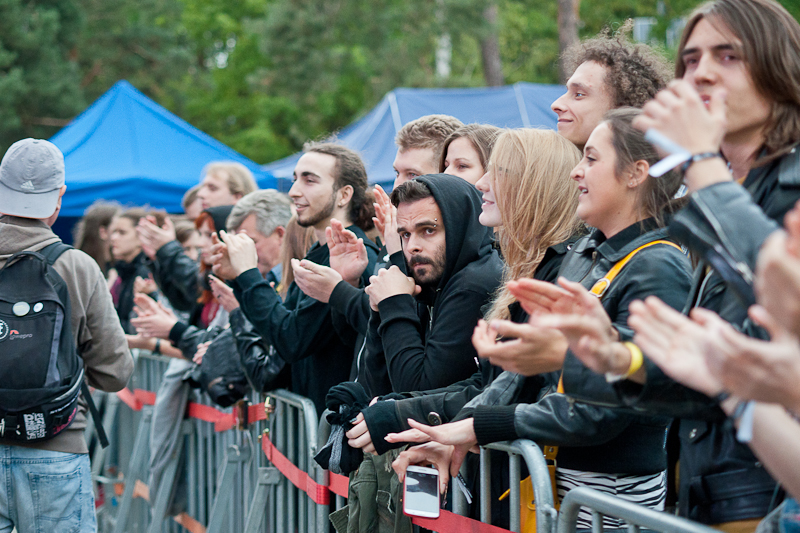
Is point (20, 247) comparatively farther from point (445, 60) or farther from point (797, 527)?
point (445, 60)

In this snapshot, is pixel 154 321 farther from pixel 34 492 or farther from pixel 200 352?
pixel 34 492

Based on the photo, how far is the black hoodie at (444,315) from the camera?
9.49 feet

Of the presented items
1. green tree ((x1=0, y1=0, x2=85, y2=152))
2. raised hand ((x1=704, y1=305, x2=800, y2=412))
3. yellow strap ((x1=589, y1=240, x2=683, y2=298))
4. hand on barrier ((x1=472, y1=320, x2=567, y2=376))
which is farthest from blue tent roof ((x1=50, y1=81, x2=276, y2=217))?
green tree ((x1=0, y1=0, x2=85, y2=152))

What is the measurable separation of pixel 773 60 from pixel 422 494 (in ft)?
5.08

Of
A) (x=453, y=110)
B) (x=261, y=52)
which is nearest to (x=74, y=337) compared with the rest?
(x=453, y=110)

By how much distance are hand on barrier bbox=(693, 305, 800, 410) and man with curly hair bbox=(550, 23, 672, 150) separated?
2.08 m

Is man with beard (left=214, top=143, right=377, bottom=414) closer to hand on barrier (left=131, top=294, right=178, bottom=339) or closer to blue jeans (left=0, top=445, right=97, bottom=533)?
blue jeans (left=0, top=445, right=97, bottom=533)

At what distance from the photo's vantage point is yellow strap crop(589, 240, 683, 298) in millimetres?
2270

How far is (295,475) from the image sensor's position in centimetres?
368

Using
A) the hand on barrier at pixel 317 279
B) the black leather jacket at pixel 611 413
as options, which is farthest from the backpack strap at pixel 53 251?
the black leather jacket at pixel 611 413

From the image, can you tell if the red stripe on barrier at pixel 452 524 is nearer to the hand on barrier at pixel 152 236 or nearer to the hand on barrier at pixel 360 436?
the hand on barrier at pixel 360 436

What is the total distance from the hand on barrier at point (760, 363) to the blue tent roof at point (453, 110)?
1003cm

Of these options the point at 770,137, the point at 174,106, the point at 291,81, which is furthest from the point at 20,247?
the point at 174,106

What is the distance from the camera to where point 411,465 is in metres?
2.58
